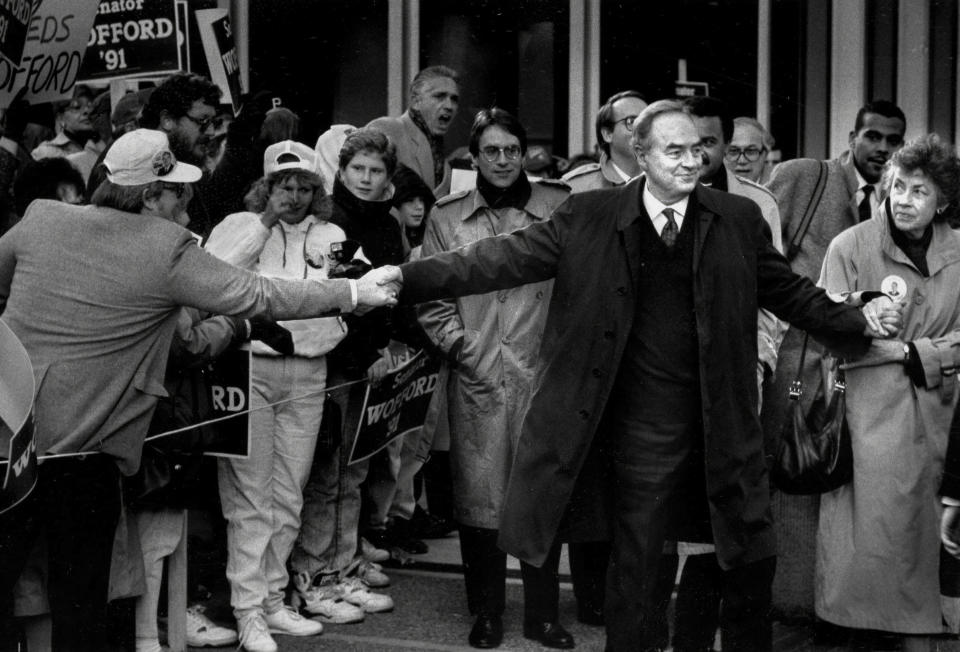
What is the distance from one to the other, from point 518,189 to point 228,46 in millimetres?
3372

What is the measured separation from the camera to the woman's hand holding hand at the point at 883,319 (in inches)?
243

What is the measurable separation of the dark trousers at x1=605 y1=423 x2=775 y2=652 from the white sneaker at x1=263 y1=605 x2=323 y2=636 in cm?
184

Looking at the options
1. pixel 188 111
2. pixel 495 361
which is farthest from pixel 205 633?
pixel 188 111

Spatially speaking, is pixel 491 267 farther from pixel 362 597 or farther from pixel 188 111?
pixel 362 597

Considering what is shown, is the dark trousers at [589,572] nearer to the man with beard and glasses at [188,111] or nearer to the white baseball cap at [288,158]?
→ the white baseball cap at [288,158]

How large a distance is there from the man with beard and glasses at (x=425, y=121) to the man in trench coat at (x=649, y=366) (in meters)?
3.52

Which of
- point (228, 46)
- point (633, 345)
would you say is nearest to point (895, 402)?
point (633, 345)

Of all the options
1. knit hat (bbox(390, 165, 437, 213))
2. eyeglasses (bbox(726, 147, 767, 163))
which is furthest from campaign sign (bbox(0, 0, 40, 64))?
eyeglasses (bbox(726, 147, 767, 163))

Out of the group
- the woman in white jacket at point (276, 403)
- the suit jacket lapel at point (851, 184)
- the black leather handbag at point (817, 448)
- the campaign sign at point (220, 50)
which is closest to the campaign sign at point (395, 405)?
the woman in white jacket at point (276, 403)

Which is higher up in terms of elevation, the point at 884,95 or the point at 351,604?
the point at 884,95

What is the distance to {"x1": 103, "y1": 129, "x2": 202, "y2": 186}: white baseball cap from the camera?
577cm

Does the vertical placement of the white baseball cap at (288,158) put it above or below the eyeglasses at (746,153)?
below

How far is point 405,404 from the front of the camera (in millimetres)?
7828

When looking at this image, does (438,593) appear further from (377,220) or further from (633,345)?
(633,345)
